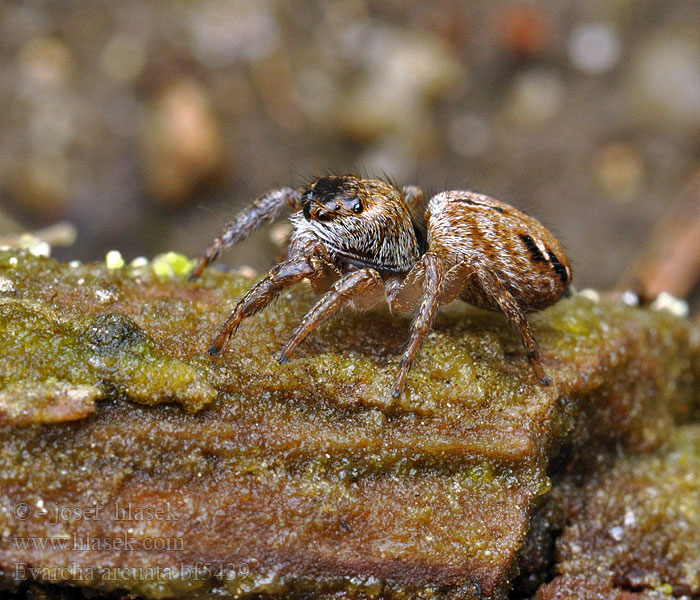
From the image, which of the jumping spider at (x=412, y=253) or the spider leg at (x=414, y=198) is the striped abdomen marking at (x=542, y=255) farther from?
the spider leg at (x=414, y=198)

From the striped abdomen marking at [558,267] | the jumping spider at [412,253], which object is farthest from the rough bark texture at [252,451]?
the striped abdomen marking at [558,267]

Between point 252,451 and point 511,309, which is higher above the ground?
point 511,309

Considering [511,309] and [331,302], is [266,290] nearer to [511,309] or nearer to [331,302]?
[331,302]

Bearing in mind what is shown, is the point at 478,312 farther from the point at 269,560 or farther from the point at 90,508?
the point at 90,508

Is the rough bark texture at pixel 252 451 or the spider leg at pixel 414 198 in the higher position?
the spider leg at pixel 414 198

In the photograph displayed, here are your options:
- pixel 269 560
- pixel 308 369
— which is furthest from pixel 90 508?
pixel 308 369

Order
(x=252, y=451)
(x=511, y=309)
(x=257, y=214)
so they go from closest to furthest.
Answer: (x=252, y=451), (x=511, y=309), (x=257, y=214)

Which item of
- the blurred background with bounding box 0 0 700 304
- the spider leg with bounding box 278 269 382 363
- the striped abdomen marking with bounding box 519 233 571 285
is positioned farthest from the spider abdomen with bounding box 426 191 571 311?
the blurred background with bounding box 0 0 700 304

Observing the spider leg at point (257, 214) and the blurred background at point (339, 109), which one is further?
the blurred background at point (339, 109)

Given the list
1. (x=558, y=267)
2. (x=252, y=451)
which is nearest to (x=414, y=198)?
(x=558, y=267)
